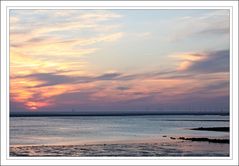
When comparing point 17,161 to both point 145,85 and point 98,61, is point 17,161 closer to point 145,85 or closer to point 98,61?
point 98,61

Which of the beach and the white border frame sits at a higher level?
the white border frame

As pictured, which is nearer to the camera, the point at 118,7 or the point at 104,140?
the point at 118,7

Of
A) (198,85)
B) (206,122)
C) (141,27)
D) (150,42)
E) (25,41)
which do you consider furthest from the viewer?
(206,122)

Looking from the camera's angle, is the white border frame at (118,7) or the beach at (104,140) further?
the beach at (104,140)


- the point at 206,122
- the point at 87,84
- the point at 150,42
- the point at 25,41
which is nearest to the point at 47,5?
the point at 25,41

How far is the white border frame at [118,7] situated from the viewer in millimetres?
2678

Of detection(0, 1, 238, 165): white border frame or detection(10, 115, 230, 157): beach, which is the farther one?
detection(10, 115, 230, 157): beach

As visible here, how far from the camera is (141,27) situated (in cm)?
447

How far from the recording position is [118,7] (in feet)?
8.93

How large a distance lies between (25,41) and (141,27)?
1099mm

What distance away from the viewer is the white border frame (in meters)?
2.68

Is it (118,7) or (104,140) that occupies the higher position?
(118,7)

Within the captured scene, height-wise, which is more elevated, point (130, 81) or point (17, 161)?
point (130, 81)

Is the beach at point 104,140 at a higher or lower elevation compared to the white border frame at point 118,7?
lower
